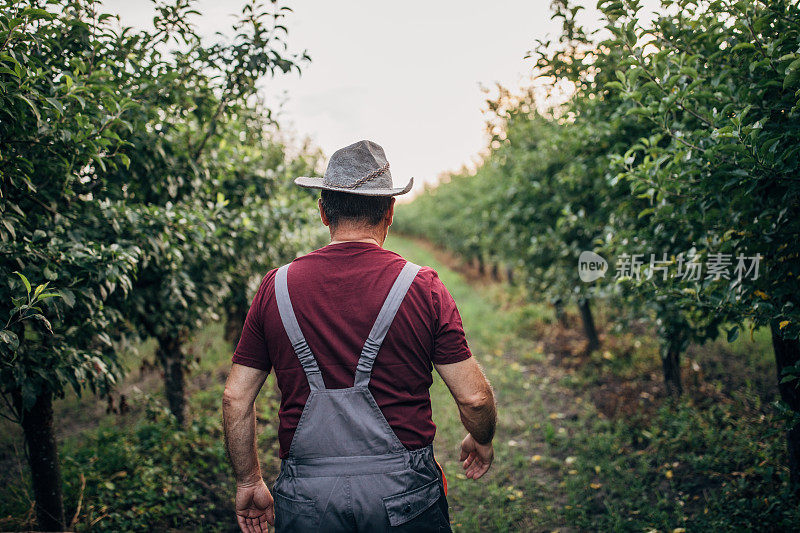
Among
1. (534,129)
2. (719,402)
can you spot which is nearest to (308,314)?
(719,402)

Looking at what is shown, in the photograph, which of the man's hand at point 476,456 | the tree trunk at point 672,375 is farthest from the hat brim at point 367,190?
the tree trunk at point 672,375

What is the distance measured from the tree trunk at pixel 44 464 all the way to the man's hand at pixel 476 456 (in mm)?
2500

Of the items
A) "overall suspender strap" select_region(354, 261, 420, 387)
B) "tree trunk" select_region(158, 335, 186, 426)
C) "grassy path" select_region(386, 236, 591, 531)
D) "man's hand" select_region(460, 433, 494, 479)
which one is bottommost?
"grassy path" select_region(386, 236, 591, 531)

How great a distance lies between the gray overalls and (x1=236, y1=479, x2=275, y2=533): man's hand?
0.27m

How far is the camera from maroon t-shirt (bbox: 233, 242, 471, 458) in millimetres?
1756

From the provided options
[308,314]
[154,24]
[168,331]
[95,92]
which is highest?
[154,24]

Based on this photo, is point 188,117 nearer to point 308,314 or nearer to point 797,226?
point 308,314

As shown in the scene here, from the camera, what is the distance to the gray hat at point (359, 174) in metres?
1.90

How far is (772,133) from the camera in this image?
7.83 ft

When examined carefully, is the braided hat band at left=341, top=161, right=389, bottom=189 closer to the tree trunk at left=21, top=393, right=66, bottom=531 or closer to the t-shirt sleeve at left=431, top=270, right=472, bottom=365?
the t-shirt sleeve at left=431, top=270, right=472, bottom=365

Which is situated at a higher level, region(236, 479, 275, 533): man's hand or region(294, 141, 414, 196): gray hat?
region(294, 141, 414, 196): gray hat

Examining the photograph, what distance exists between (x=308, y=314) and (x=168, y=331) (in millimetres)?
A: 2571

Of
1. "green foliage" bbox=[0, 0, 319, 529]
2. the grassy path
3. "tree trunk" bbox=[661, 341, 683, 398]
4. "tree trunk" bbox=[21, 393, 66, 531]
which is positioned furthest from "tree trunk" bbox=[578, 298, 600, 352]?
"tree trunk" bbox=[21, 393, 66, 531]

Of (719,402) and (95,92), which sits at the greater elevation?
(95,92)
